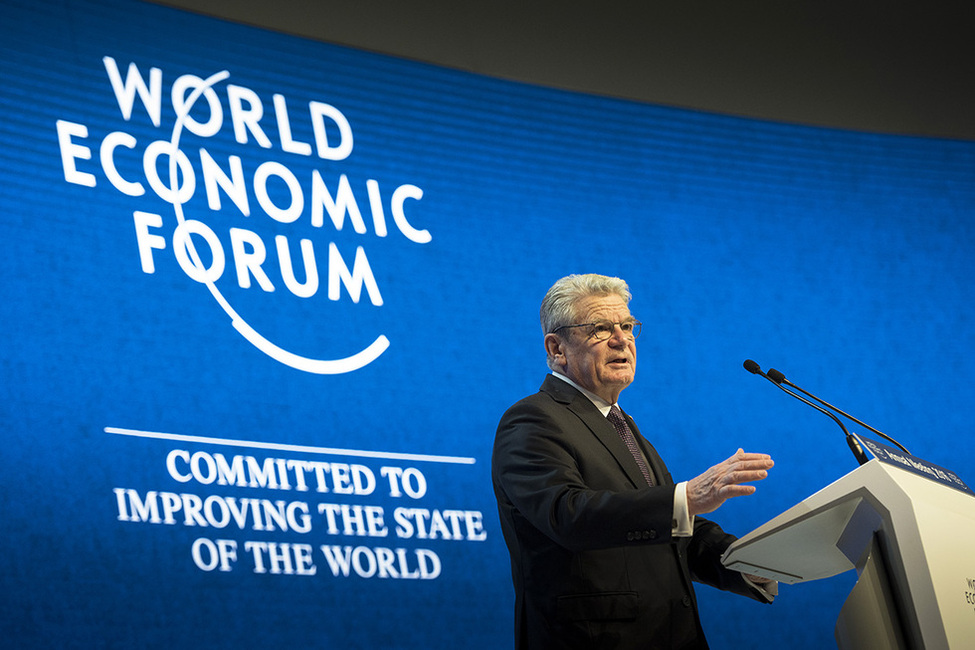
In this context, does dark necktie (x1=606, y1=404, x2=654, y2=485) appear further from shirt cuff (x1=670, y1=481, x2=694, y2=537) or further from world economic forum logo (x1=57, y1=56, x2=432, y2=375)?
world economic forum logo (x1=57, y1=56, x2=432, y2=375)

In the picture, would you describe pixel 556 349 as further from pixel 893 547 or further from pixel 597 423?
pixel 893 547

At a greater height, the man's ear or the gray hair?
the gray hair

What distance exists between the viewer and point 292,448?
3.21m

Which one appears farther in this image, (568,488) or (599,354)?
(599,354)

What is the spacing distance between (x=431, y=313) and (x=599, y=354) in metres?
1.38

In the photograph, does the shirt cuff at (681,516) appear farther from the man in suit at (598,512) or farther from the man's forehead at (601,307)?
the man's forehead at (601,307)

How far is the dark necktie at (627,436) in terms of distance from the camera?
2.22 meters

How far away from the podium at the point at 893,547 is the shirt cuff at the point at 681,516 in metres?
0.10

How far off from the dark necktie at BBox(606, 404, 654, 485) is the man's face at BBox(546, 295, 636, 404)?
0.03 metres

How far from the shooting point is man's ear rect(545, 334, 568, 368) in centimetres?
233

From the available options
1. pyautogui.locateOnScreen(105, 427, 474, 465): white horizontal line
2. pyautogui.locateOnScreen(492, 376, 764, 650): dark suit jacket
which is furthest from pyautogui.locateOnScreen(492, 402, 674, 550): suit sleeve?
pyautogui.locateOnScreen(105, 427, 474, 465): white horizontal line

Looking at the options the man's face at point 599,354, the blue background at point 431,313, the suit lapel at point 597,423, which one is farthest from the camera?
the blue background at point 431,313

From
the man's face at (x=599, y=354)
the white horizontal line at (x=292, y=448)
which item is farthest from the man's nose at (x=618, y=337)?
the white horizontal line at (x=292, y=448)

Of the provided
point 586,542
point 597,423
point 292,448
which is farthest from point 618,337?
point 292,448
